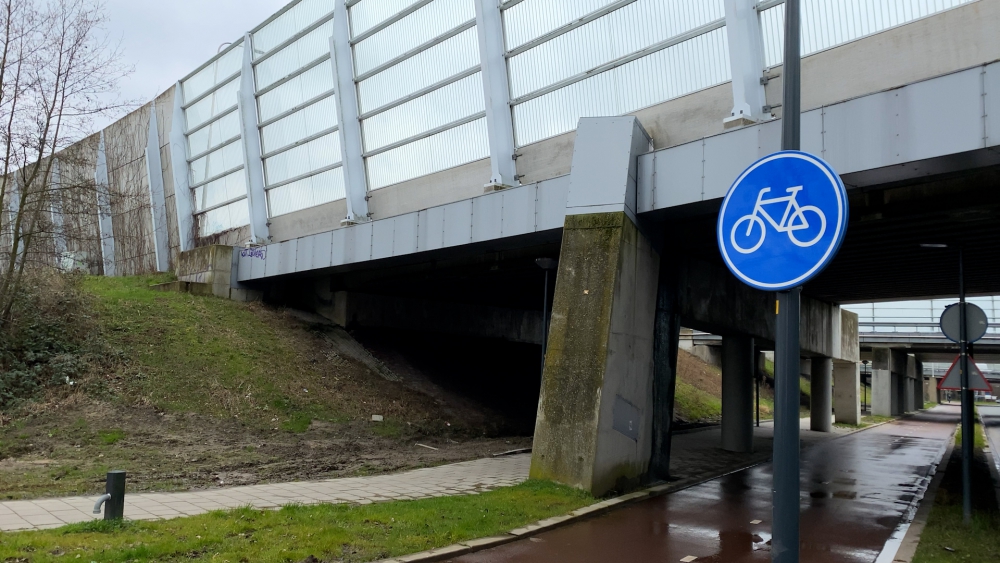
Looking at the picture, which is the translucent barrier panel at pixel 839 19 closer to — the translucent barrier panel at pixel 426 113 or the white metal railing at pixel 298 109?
the translucent barrier panel at pixel 426 113

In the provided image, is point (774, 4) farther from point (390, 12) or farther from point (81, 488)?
point (81, 488)

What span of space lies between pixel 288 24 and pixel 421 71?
8163 millimetres

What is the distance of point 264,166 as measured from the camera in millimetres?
27359

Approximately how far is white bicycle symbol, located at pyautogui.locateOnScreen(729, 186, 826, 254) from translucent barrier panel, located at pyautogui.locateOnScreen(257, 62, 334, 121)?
2144cm

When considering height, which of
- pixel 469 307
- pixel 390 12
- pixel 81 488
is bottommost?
pixel 81 488

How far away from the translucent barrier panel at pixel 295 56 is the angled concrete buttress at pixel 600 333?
46.8 ft

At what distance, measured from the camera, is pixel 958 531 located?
9.48 metres

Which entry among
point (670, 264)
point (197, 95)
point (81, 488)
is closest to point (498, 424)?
point (670, 264)

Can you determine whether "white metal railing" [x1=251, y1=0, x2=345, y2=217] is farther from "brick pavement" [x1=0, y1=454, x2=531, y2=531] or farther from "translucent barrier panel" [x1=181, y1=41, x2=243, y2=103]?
"brick pavement" [x1=0, y1=454, x2=531, y2=531]

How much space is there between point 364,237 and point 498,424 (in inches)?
281

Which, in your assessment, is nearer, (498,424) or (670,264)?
(670,264)

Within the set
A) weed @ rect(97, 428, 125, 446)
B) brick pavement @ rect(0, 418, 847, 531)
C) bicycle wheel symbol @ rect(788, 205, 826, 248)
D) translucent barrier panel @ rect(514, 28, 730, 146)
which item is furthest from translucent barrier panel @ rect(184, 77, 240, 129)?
bicycle wheel symbol @ rect(788, 205, 826, 248)

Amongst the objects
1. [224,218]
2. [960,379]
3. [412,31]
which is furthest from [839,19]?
[224,218]

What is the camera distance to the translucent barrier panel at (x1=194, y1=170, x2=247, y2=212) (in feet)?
95.3
